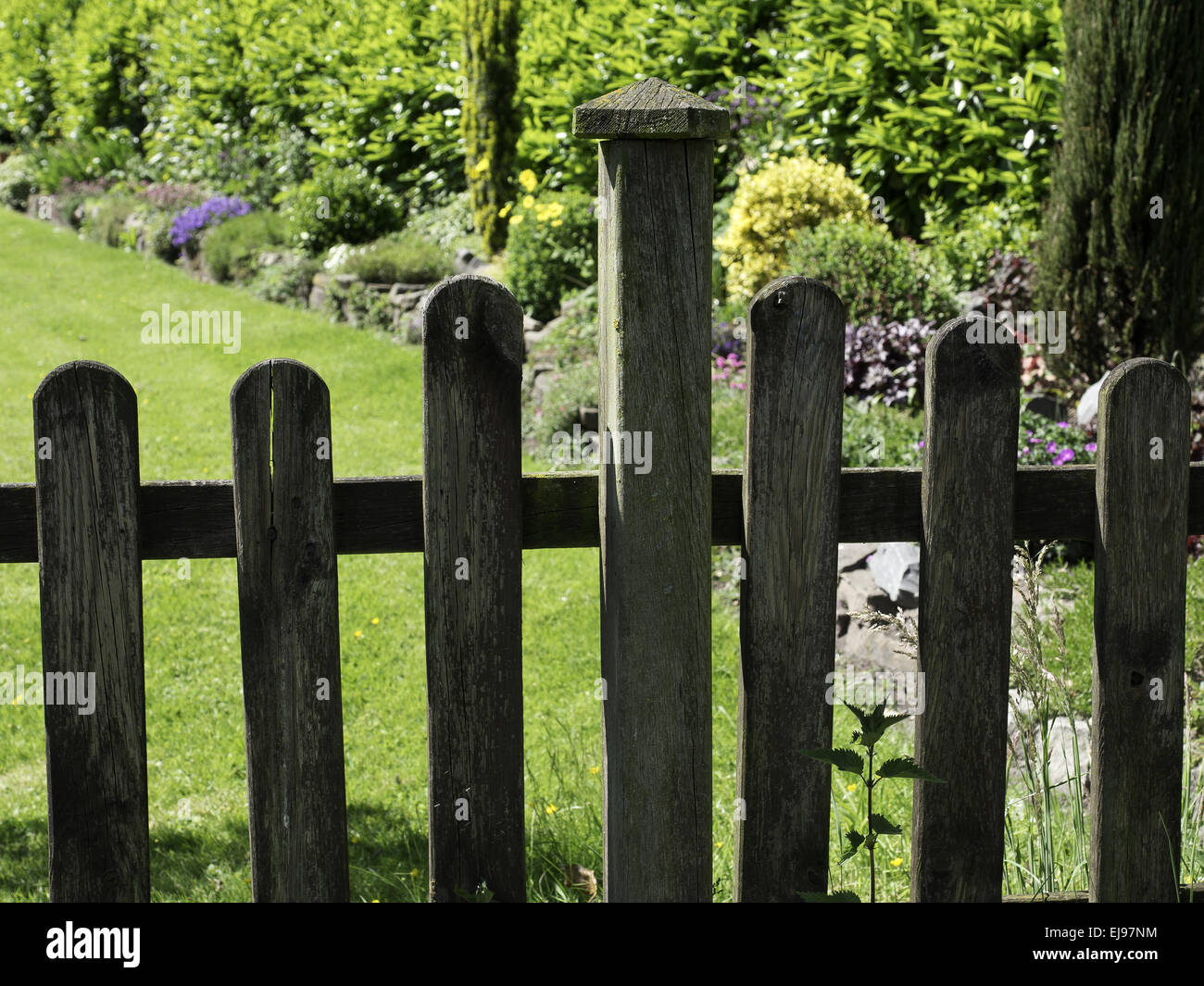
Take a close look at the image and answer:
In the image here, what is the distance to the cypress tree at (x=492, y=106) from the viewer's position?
10.0m

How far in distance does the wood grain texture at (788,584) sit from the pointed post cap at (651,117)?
262 mm

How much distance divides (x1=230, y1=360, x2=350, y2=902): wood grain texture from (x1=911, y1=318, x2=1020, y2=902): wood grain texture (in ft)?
3.05

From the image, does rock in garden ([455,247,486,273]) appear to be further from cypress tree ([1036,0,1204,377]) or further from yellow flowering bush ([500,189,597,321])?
cypress tree ([1036,0,1204,377])

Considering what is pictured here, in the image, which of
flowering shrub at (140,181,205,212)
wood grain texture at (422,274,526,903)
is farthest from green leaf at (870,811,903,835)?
flowering shrub at (140,181,205,212)

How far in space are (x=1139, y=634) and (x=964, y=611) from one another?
0.31 metres

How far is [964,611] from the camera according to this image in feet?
6.05

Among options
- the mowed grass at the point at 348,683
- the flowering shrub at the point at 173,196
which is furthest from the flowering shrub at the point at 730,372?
the flowering shrub at the point at 173,196

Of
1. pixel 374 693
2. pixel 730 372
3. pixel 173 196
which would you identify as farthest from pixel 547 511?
pixel 173 196

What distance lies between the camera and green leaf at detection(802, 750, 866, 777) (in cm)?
175

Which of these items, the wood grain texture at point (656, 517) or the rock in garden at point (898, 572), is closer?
the wood grain texture at point (656, 517)

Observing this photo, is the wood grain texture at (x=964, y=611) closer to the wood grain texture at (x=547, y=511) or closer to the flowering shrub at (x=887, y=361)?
the wood grain texture at (x=547, y=511)

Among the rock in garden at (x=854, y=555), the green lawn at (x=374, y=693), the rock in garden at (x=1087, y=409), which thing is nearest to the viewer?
the green lawn at (x=374, y=693)

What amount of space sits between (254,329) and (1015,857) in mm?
7887
